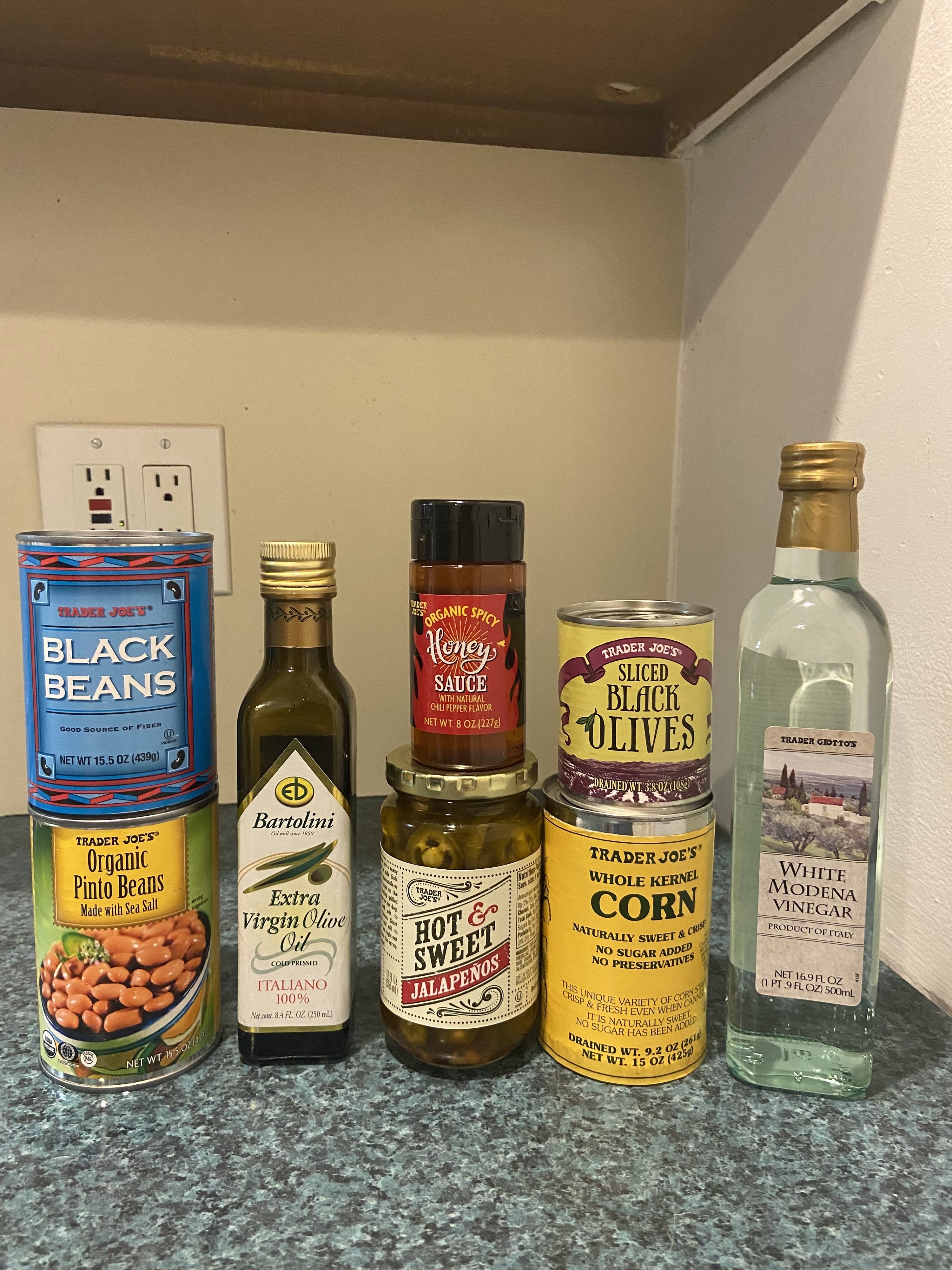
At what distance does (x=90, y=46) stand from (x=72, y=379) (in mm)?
291

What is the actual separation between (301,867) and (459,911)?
10cm

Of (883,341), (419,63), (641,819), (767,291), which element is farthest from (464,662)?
(419,63)

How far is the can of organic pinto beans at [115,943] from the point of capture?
0.52 meters

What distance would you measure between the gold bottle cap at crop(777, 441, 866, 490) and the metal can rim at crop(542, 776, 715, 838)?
0.20 metres

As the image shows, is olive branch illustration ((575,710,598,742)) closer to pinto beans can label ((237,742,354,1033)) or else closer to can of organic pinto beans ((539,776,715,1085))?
can of organic pinto beans ((539,776,715,1085))

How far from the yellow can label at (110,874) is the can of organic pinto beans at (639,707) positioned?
0.84 feet

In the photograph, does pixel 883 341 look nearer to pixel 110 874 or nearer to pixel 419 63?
pixel 419 63

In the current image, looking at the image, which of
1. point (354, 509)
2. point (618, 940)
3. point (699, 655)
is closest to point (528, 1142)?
point (618, 940)

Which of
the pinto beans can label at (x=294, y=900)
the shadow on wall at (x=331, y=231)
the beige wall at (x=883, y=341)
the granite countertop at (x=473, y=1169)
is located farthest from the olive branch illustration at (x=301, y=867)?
the shadow on wall at (x=331, y=231)

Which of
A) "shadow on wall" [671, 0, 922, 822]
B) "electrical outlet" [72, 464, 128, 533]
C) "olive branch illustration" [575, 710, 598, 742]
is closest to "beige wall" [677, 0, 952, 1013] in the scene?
"shadow on wall" [671, 0, 922, 822]

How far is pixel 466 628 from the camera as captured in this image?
53 cm

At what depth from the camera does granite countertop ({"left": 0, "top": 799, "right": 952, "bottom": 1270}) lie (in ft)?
1.38

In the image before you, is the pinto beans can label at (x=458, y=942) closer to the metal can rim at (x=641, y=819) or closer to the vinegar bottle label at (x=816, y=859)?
the metal can rim at (x=641, y=819)

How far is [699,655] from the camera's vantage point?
532mm
